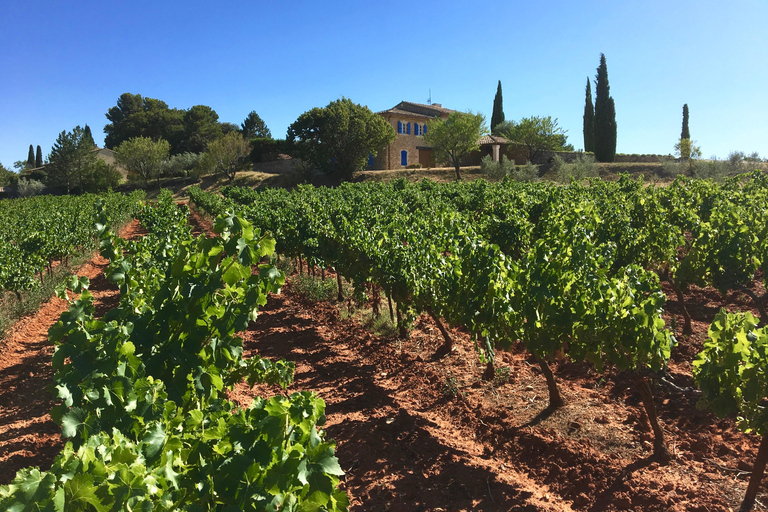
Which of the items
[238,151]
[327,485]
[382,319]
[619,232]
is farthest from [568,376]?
[238,151]

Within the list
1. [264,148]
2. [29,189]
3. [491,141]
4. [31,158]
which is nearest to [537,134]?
[491,141]

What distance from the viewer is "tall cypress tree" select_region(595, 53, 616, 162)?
133 feet

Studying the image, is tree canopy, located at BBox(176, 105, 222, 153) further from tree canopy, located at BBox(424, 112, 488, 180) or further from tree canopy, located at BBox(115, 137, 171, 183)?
tree canopy, located at BBox(424, 112, 488, 180)

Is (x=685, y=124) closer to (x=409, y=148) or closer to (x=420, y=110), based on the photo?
(x=420, y=110)

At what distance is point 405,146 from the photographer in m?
45.7

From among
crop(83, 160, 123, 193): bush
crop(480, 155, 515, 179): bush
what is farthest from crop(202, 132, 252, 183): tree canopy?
crop(480, 155, 515, 179): bush

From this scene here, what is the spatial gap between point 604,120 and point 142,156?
45.3 metres

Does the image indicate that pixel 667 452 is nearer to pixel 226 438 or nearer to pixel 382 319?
pixel 226 438

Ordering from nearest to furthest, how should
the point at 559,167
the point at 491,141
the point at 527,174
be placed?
the point at 527,174
the point at 559,167
the point at 491,141

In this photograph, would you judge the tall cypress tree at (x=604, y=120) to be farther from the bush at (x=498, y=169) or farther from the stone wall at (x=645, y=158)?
the bush at (x=498, y=169)

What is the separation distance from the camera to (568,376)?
235 inches

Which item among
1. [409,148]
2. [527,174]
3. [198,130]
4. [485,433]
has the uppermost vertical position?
[198,130]

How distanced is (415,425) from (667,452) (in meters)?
2.35

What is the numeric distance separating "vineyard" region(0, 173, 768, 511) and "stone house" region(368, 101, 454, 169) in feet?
124
